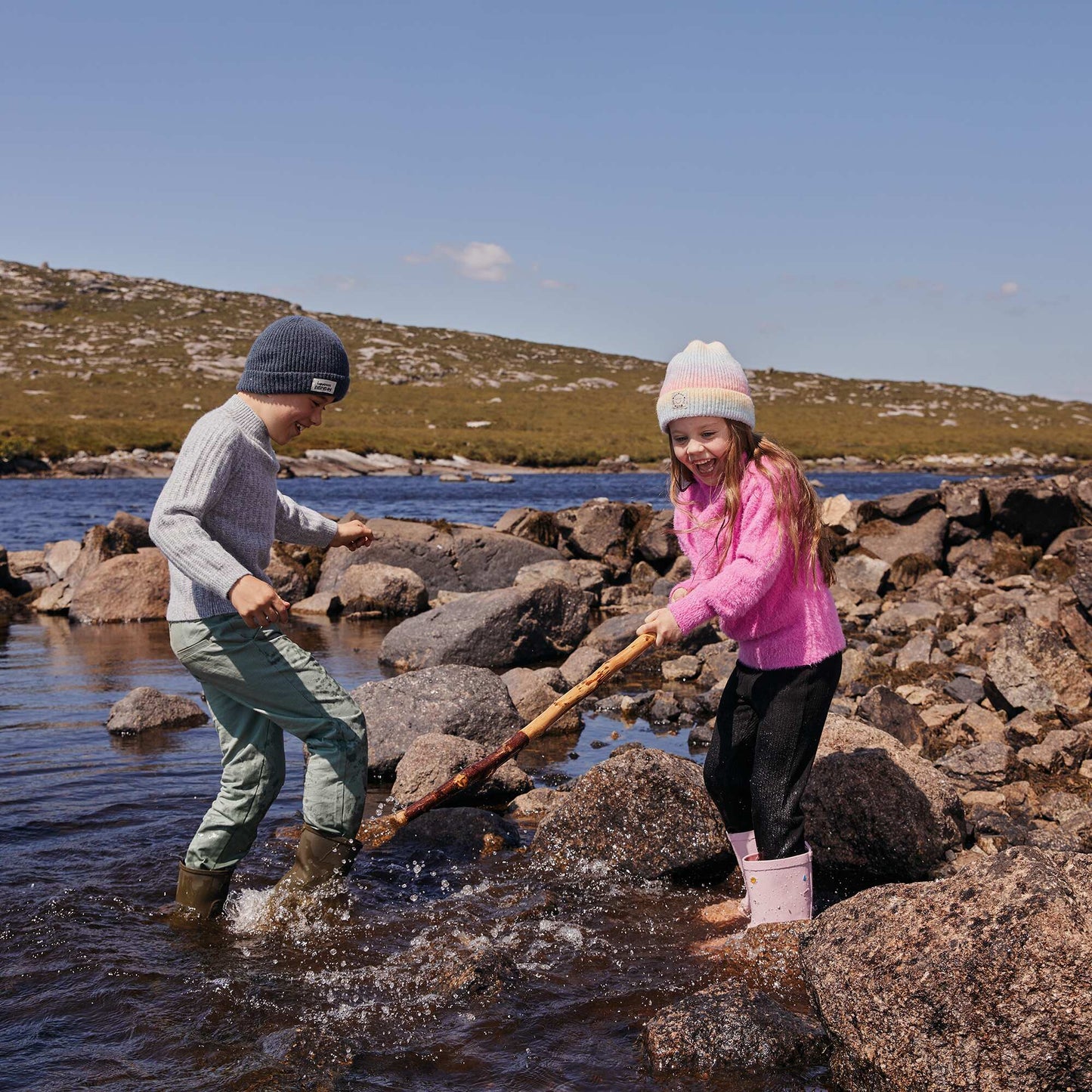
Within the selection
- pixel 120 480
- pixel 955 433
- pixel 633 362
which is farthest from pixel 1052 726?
pixel 633 362

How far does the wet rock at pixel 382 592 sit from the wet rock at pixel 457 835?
32.1ft

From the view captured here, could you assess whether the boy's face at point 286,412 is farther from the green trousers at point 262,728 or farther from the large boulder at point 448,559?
the large boulder at point 448,559

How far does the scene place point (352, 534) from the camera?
5148mm

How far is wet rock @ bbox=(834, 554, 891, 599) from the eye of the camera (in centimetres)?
1593

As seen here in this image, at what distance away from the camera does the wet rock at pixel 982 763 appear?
6.98 m

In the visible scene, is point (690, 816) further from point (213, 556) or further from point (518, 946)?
point (213, 556)

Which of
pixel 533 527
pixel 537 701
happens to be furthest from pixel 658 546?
pixel 537 701

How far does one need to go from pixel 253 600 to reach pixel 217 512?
68 centimetres

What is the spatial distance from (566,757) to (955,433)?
351ft

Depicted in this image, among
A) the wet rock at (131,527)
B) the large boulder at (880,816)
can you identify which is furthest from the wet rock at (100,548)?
the large boulder at (880,816)

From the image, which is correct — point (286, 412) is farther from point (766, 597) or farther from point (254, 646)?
point (766, 597)

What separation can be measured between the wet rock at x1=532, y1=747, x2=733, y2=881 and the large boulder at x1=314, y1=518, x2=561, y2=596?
11.5 m

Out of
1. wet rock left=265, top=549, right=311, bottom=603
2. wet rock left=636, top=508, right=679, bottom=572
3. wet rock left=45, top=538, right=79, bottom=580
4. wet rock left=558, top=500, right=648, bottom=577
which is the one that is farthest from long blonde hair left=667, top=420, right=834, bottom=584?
wet rock left=45, top=538, right=79, bottom=580

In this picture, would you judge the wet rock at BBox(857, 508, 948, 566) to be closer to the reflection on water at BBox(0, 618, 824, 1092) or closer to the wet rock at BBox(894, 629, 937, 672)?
the wet rock at BBox(894, 629, 937, 672)
